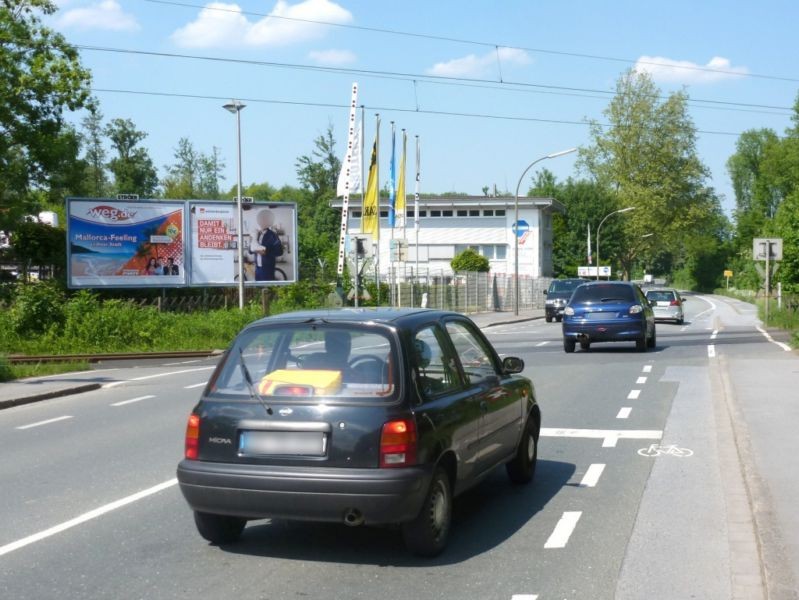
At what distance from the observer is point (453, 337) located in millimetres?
7203

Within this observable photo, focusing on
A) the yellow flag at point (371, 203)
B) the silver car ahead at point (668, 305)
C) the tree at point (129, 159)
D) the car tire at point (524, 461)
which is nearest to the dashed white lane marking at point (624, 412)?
the car tire at point (524, 461)

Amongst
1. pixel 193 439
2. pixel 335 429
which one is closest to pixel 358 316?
pixel 335 429

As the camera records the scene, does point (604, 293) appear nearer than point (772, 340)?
Yes

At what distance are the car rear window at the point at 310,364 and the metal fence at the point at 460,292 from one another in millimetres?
34048

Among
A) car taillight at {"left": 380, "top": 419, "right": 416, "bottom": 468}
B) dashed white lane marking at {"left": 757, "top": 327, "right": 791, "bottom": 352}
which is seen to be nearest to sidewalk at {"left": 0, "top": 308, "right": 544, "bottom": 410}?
car taillight at {"left": 380, "top": 419, "right": 416, "bottom": 468}

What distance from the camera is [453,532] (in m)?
6.93

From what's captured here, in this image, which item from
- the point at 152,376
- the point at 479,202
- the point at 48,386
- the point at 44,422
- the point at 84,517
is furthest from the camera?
the point at 479,202

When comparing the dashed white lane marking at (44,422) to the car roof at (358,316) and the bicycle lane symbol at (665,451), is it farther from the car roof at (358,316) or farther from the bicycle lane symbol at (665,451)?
the bicycle lane symbol at (665,451)

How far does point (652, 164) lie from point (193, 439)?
86.1 m

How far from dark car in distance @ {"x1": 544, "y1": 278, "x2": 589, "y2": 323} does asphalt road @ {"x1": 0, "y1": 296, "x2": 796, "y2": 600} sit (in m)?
34.1

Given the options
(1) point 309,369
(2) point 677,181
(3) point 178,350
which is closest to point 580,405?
(1) point 309,369

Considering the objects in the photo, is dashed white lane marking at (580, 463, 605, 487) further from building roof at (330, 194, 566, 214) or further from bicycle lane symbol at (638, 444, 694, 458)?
building roof at (330, 194, 566, 214)

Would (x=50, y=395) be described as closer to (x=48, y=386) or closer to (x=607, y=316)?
(x=48, y=386)

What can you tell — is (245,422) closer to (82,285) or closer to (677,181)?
(82,285)
